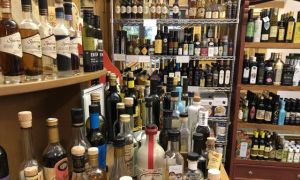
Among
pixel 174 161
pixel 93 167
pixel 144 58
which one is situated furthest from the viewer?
pixel 144 58

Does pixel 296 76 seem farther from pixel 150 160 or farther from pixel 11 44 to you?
pixel 11 44

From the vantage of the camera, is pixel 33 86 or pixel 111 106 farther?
pixel 111 106

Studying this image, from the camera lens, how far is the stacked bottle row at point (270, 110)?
8.09 feet

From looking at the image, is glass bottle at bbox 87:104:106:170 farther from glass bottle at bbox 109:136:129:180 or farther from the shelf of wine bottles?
the shelf of wine bottles

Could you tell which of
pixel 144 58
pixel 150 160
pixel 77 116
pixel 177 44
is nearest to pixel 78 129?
pixel 77 116

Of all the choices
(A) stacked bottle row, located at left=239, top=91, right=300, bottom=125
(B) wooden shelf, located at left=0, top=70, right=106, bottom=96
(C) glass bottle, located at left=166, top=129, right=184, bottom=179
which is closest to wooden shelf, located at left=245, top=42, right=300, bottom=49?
(A) stacked bottle row, located at left=239, top=91, right=300, bottom=125

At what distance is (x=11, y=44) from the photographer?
25.6 inches

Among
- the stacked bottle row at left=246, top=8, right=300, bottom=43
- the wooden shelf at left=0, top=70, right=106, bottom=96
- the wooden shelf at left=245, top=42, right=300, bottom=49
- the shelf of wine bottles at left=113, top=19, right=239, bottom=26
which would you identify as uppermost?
the shelf of wine bottles at left=113, top=19, right=239, bottom=26

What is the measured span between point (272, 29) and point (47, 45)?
230cm

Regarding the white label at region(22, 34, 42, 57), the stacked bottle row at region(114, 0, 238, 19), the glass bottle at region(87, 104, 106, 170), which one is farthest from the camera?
the stacked bottle row at region(114, 0, 238, 19)

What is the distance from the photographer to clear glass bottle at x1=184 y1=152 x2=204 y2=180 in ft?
2.51

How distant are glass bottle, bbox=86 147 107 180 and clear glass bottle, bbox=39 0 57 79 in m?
0.27

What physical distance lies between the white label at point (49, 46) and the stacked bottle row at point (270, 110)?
2222 mm

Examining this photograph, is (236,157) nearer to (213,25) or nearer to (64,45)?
(213,25)
